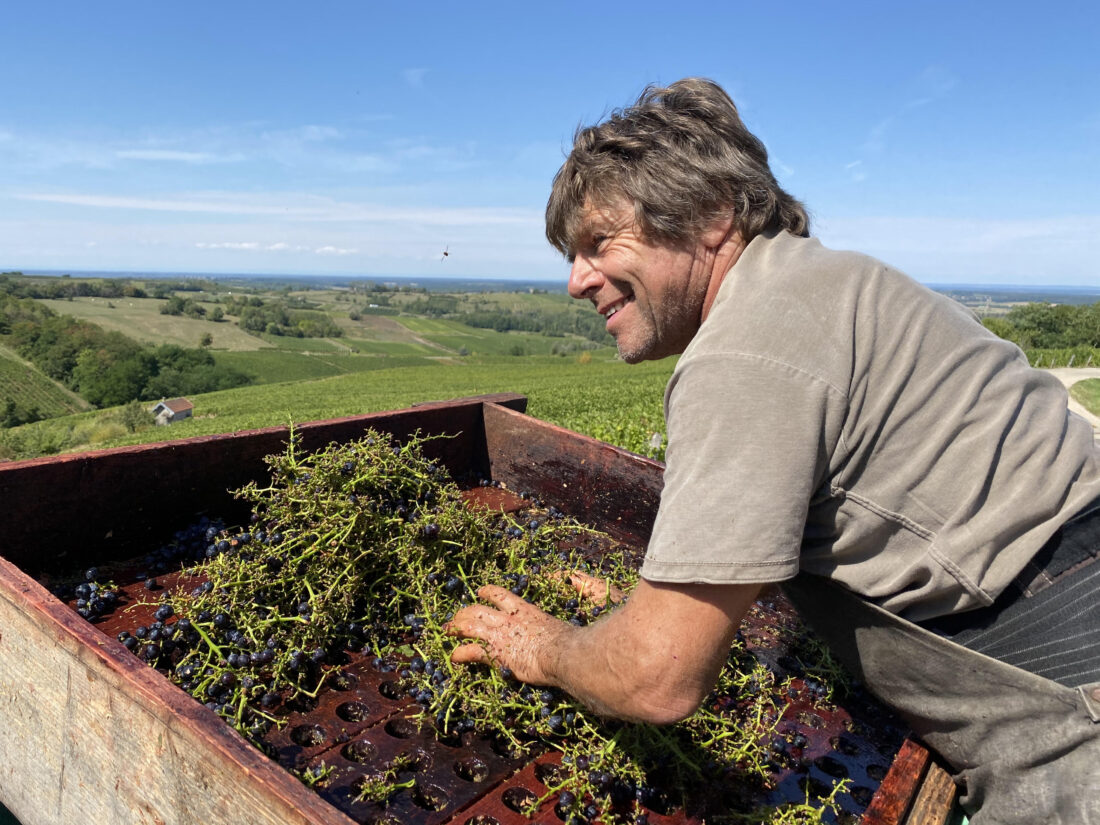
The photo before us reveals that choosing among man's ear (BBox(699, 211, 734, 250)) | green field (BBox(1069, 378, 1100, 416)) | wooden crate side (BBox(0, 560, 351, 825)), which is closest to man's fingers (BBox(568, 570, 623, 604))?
man's ear (BBox(699, 211, 734, 250))

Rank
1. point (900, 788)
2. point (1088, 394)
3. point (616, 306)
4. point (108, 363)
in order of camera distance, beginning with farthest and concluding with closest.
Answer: point (108, 363) → point (1088, 394) → point (616, 306) → point (900, 788)

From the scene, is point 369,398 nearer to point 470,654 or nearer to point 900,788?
point 470,654

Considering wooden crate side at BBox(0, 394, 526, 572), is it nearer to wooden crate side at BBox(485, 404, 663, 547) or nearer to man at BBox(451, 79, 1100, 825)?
wooden crate side at BBox(485, 404, 663, 547)

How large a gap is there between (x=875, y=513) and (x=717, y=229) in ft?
2.51

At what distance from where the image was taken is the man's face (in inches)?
69.5

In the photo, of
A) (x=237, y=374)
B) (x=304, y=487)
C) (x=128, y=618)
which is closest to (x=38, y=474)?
(x=128, y=618)

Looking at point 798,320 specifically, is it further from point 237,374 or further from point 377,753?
point 237,374

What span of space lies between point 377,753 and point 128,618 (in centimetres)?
106

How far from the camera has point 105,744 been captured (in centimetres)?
146

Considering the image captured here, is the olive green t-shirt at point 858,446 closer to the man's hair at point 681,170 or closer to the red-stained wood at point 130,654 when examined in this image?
the man's hair at point 681,170

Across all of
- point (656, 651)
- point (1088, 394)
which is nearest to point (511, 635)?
point (656, 651)

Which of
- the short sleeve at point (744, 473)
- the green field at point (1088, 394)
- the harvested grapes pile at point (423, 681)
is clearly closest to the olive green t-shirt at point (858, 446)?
the short sleeve at point (744, 473)

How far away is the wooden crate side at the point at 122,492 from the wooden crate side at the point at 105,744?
2.46ft

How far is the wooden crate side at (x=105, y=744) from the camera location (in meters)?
1.15
